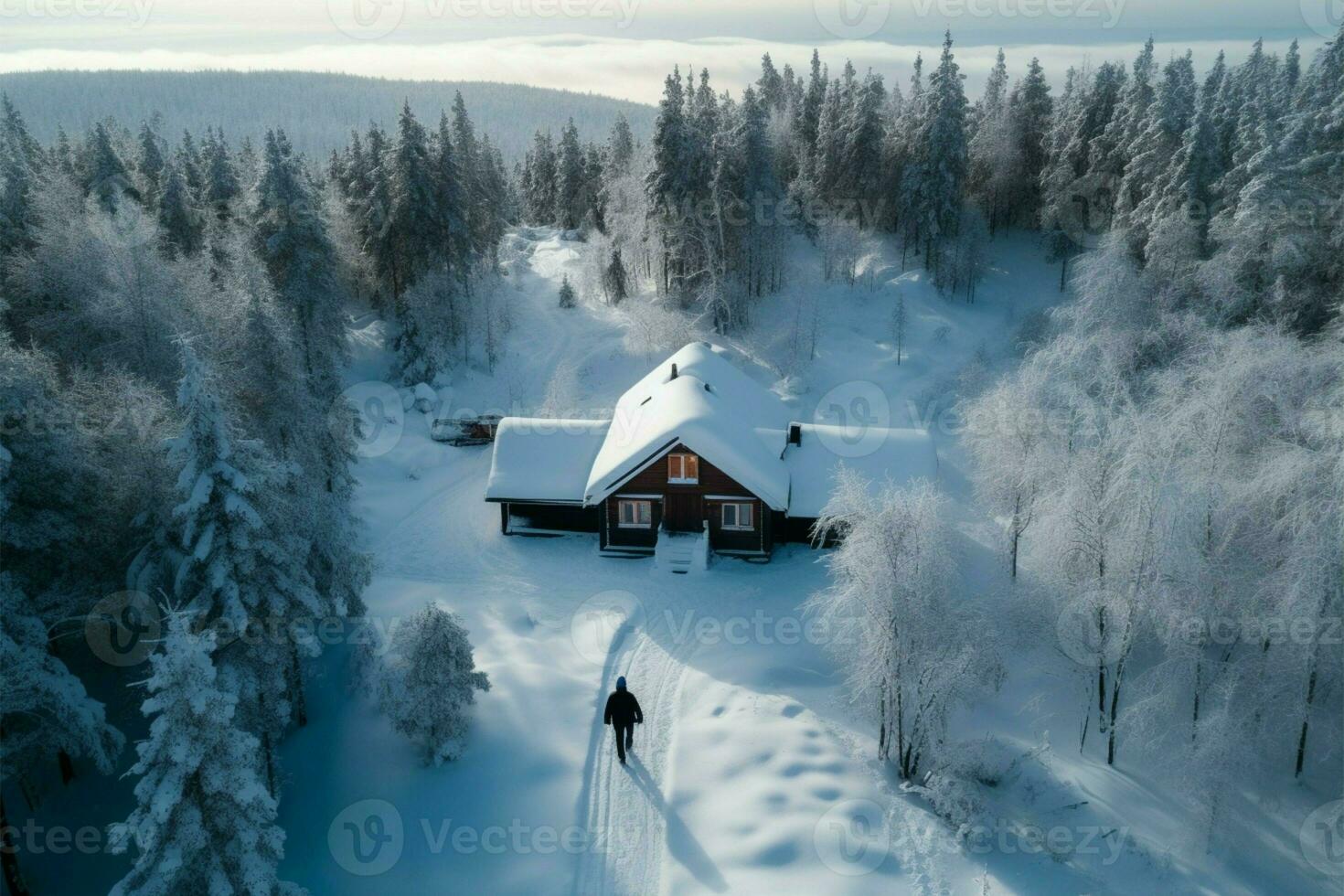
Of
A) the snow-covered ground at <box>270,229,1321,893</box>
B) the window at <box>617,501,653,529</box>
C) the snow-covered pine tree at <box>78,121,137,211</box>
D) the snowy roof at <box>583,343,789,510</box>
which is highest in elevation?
the snow-covered pine tree at <box>78,121,137,211</box>

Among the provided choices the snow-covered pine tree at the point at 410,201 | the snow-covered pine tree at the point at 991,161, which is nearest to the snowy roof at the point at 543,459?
the snow-covered pine tree at the point at 410,201

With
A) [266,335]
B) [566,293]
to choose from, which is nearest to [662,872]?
[266,335]

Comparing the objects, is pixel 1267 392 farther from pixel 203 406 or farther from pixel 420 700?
pixel 203 406

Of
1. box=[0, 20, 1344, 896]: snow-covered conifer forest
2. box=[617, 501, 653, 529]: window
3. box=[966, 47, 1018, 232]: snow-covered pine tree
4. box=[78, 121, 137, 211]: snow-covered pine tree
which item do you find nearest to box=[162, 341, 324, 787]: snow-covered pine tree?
box=[0, 20, 1344, 896]: snow-covered conifer forest

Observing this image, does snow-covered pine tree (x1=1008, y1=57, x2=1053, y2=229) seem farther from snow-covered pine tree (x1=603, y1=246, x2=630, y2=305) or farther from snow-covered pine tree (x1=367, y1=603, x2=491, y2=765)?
snow-covered pine tree (x1=367, y1=603, x2=491, y2=765)

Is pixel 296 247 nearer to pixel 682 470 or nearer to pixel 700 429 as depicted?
pixel 682 470
